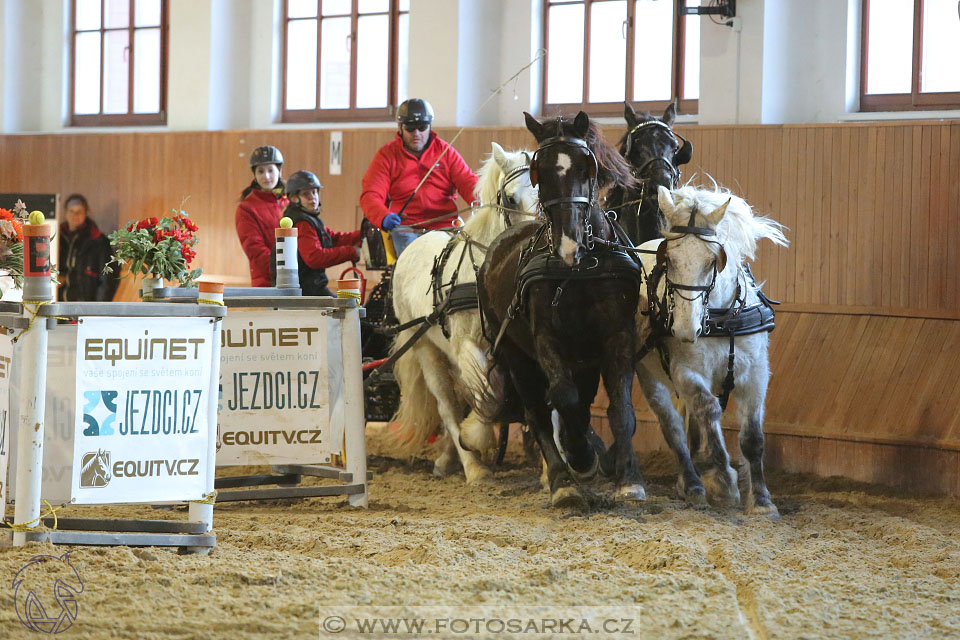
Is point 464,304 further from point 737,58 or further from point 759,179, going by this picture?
point 737,58

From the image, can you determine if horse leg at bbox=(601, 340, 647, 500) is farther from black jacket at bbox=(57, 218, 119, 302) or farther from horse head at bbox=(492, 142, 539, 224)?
black jacket at bbox=(57, 218, 119, 302)

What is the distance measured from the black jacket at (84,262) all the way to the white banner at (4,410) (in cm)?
692

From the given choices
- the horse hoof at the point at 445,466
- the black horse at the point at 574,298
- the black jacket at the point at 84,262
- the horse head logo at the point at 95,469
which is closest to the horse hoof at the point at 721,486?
the black horse at the point at 574,298

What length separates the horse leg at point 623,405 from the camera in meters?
4.63

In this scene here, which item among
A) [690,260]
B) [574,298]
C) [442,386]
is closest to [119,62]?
[442,386]

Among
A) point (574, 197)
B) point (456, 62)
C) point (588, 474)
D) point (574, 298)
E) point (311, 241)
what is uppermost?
point (456, 62)

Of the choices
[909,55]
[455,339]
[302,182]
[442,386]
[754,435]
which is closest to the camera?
[754,435]

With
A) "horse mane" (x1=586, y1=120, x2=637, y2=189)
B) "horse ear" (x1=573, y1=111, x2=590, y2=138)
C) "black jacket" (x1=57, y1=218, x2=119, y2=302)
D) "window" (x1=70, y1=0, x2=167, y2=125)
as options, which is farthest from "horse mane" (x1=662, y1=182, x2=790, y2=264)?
"window" (x1=70, y1=0, x2=167, y2=125)

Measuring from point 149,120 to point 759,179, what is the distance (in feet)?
21.3

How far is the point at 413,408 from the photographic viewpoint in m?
6.66

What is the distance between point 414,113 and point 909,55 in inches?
134

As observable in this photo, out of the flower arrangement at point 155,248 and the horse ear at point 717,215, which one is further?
the flower arrangement at point 155,248

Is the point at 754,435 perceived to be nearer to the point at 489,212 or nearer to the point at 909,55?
the point at 489,212

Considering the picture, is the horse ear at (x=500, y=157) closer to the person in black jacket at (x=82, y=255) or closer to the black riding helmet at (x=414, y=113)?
the black riding helmet at (x=414, y=113)
